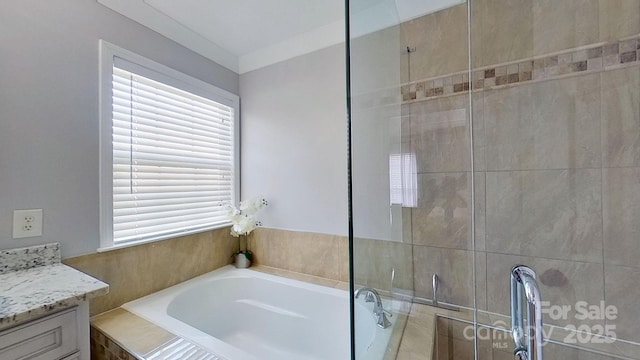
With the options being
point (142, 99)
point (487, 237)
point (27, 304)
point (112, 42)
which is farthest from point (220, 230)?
point (487, 237)

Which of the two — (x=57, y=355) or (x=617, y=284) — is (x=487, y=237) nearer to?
(x=617, y=284)

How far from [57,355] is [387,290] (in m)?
1.32

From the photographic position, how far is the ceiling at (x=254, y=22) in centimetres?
151

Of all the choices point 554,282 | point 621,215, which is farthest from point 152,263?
point 621,215

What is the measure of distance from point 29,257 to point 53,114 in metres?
0.68

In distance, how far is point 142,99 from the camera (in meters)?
1.60

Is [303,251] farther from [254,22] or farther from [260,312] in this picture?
[254,22]

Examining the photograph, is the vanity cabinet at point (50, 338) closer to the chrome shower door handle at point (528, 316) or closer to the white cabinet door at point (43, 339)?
the white cabinet door at point (43, 339)

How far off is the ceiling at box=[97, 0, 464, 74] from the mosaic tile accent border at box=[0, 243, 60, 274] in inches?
53.1

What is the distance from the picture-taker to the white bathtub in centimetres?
157

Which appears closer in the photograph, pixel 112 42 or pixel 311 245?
pixel 112 42

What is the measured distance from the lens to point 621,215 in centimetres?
104

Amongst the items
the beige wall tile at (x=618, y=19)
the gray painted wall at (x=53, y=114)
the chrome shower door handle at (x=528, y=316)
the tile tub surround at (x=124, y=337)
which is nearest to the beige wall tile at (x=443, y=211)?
the chrome shower door handle at (x=528, y=316)

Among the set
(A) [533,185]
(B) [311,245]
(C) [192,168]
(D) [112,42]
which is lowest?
(B) [311,245]
